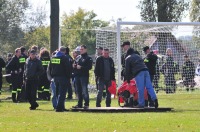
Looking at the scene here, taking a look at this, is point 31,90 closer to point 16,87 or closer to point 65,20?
point 16,87

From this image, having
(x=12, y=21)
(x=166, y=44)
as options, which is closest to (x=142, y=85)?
(x=166, y=44)

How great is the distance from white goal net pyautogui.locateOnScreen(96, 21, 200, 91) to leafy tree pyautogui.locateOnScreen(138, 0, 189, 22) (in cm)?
2084

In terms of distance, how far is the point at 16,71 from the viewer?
26.1m

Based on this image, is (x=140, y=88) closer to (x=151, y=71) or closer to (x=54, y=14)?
(x=151, y=71)

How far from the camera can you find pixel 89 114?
748 inches

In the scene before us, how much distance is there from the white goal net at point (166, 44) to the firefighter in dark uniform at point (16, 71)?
5.51m

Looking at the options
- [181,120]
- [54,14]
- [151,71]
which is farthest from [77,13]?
[181,120]

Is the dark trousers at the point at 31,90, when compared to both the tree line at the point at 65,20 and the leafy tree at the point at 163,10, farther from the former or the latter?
the leafy tree at the point at 163,10

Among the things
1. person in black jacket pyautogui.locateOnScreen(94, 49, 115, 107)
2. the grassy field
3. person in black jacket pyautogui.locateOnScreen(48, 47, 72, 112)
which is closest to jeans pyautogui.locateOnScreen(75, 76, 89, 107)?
person in black jacket pyautogui.locateOnScreen(94, 49, 115, 107)

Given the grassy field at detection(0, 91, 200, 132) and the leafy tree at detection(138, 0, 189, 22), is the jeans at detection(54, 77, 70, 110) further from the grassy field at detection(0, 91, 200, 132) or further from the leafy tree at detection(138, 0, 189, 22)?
the leafy tree at detection(138, 0, 189, 22)

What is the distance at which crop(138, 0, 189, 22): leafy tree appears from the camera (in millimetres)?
52719

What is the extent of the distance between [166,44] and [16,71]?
832cm

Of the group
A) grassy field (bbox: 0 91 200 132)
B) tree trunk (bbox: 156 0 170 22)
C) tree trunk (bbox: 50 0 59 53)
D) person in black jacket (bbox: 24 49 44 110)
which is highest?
tree trunk (bbox: 156 0 170 22)

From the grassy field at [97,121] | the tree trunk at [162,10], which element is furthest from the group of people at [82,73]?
the tree trunk at [162,10]
